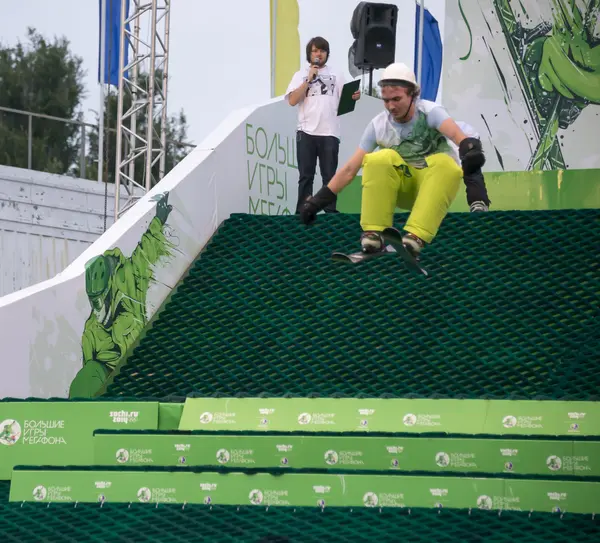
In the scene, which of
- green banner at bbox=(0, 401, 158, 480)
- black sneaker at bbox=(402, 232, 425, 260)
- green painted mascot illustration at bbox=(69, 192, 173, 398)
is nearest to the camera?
green banner at bbox=(0, 401, 158, 480)

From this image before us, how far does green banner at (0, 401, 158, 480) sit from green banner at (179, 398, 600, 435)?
264 millimetres

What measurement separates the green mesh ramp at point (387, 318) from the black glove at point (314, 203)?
0.78 meters

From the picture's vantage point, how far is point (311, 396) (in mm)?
5258

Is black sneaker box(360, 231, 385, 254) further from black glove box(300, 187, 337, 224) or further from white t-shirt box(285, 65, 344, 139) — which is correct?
white t-shirt box(285, 65, 344, 139)

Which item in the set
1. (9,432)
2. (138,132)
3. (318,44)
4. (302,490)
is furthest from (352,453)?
(138,132)

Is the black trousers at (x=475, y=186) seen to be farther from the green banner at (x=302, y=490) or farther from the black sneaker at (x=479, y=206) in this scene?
the green banner at (x=302, y=490)

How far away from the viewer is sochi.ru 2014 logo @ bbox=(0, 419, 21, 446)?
211 inches

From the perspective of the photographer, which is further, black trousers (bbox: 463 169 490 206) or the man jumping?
black trousers (bbox: 463 169 490 206)

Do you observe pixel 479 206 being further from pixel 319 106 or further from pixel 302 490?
pixel 319 106

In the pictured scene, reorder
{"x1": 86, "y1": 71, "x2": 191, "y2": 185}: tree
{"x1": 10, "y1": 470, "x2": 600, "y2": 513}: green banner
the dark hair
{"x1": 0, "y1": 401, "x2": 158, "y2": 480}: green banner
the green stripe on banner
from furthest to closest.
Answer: {"x1": 86, "y1": 71, "x2": 191, "y2": 185}: tree
the green stripe on banner
the dark hair
{"x1": 0, "y1": 401, "x2": 158, "y2": 480}: green banner
{"x1": 10, "y1": 470, "x2": 600, "y2": 513}: green banner

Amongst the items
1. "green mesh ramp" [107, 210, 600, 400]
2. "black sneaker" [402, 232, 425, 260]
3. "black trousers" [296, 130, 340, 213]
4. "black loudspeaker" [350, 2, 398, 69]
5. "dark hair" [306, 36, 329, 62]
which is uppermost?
"black loudspeaker" [350, 2, 398, 69]

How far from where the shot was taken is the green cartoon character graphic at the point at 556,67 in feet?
36.4

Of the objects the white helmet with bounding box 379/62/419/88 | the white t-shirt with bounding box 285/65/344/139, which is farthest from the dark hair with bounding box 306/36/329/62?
the white helmet with bounding box 379/62/419/88

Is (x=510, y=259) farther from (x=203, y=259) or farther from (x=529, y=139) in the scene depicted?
(x=529, y=139)
